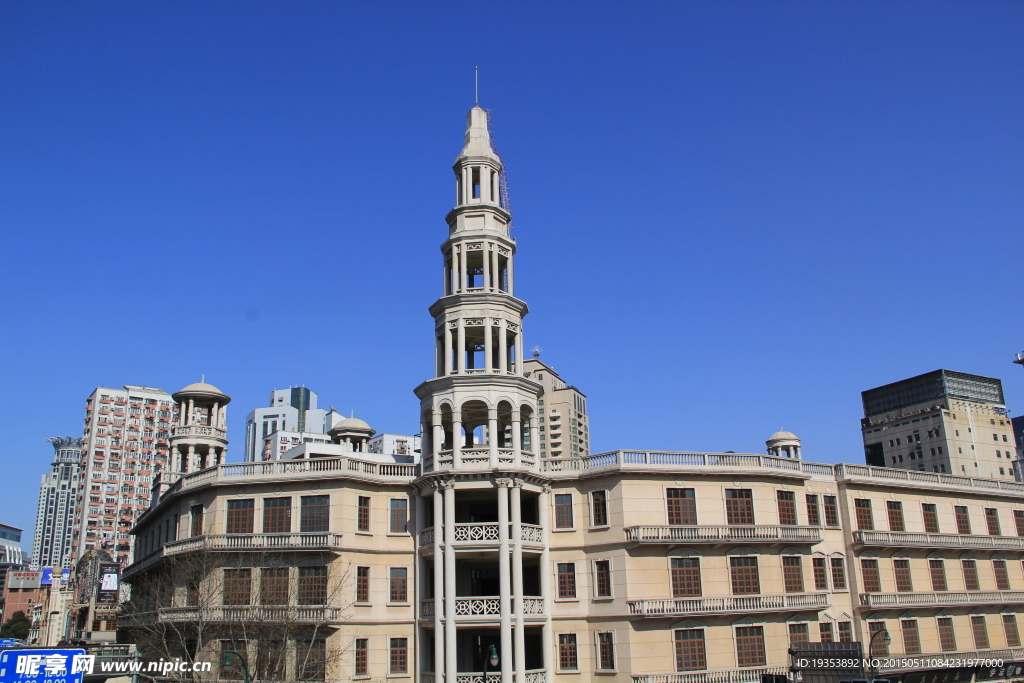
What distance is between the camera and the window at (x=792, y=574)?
47.3 m

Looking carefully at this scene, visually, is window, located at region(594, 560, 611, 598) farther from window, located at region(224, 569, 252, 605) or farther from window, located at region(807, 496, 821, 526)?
window, located at region(224, 569, 252, 605)

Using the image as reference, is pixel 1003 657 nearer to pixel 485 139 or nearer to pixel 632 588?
pixel 632 588

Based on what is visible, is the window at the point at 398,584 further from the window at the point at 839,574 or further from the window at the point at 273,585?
the window at the point at 839,574

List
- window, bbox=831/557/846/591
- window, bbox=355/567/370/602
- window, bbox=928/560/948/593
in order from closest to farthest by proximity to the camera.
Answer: window, bbox=355/567/370/602 < window, bbox=831/557/846/591 < window, bbox=928/560/948/593

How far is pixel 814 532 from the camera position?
47688mm

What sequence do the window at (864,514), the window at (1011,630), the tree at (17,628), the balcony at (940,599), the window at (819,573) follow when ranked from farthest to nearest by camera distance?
1. the tree at (17,628)
2. the window at (1011,630)
3. the window at (864,514)
4. the balcony at (940,599)
5. the window at (819,573)

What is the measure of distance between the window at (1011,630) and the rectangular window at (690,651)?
23.8 meters

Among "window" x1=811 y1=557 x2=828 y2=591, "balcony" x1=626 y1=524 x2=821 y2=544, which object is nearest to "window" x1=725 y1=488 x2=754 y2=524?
"balcony" x1=626 y1=524 x2=821 y2=544

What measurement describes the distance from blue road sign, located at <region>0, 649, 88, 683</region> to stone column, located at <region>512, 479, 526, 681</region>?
63.4 feet

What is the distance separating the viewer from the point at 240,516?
148 ft

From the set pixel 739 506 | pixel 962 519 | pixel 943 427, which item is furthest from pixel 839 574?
pixel 943 427

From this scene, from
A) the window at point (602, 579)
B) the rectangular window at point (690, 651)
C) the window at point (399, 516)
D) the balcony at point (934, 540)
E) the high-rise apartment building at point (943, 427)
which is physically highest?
the high-rise apartment building at point (943, 427)

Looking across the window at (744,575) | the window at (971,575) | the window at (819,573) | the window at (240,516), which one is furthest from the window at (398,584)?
the window at (971,575)

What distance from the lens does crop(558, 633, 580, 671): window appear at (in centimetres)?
4419
